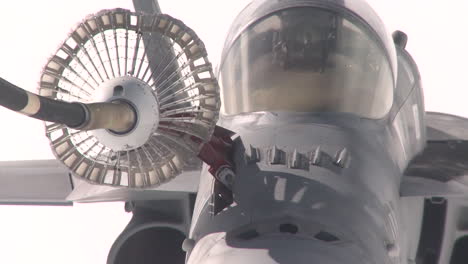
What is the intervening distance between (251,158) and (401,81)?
1.99 m

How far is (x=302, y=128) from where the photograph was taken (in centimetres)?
574

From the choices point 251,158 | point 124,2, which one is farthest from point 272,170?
point 124,2

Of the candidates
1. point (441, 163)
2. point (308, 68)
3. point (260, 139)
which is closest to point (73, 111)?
point (260, 139)

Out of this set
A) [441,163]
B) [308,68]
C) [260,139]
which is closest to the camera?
[260,139]

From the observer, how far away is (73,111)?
4.54 m

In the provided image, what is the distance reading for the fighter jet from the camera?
15.8 ft

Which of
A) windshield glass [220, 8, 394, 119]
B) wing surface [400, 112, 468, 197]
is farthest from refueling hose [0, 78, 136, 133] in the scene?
wing surface [400, 112, 468, 197]

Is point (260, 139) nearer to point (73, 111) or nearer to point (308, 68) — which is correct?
point (308, 68)

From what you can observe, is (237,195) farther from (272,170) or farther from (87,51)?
(87,51)

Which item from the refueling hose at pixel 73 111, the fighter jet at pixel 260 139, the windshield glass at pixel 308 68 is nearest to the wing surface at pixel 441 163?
the fighter jet at pixel 260 139

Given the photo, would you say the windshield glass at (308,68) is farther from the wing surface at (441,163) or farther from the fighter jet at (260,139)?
the wing surface at (441,163)

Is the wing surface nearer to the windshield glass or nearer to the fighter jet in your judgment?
the fighter jet

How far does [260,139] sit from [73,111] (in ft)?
4.88

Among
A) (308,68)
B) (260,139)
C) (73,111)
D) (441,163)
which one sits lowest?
(441,163)
